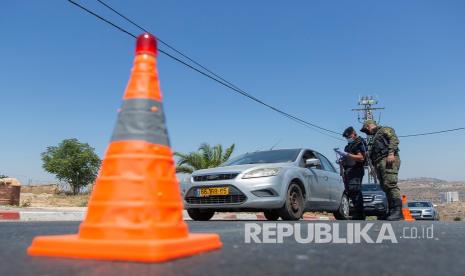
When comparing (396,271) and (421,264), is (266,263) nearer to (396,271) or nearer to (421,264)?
(396,271)

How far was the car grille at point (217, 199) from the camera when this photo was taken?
6.89 meters

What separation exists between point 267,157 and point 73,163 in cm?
3284

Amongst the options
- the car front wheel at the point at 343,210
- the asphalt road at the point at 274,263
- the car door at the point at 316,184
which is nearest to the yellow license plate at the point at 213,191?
the car door at the point at 316,184

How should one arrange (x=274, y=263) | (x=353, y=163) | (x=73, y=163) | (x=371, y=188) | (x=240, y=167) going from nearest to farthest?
(x=274, y=263) < (x=240, y=167) < (x=353, y=163) < (x=371, y=188) < (x=73, y=163)

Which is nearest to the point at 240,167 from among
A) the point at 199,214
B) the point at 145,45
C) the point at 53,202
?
the point at 199,214

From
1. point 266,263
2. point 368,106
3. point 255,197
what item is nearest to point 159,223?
point 266,263

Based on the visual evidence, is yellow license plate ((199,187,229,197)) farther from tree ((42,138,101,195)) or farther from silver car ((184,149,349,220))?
tree ((42,138,101,195))

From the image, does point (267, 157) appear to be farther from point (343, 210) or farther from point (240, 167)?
point (343, 210)

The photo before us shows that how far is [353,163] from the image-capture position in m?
8.45

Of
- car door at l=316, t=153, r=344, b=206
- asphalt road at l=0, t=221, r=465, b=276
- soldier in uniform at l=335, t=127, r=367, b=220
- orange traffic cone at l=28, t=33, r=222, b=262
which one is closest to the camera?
asphalt road at l=0, t=221, r=465, b=276

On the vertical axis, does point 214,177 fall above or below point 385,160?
below

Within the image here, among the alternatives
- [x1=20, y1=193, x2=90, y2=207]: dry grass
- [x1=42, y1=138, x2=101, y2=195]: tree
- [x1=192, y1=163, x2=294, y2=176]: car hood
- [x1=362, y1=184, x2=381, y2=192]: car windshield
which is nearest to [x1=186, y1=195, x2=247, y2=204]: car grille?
[x1=192, y1=163, x2=294, y2=176]: car hood

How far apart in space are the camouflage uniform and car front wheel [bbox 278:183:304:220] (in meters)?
1.39

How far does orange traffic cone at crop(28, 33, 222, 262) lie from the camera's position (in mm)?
2047
